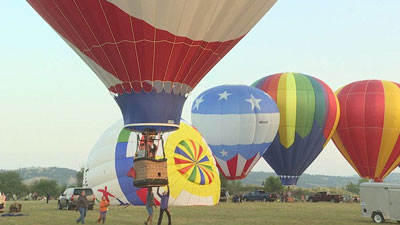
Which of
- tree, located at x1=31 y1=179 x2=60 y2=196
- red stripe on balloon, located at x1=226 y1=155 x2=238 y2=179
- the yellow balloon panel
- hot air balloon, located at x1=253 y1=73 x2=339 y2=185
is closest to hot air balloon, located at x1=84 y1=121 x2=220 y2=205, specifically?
the yellow balloon panel

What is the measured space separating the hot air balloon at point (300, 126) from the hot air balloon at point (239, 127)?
2075 millimetres

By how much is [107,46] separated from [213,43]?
3329 mm

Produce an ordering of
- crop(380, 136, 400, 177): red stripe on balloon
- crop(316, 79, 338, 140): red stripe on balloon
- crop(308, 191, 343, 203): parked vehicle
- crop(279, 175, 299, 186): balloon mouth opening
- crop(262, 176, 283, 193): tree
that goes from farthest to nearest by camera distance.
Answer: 1. crop(262, 176, 283, 193): tree
2. crop(308, 191, 343, 203): parked vehicle
3. crop(380, 136, 400, 177): red stripe on balloon
4. crop(279, 175, 299, 186): balloon mouth opening
5. crop(316, 79, 338, 140): red stripe on balloon

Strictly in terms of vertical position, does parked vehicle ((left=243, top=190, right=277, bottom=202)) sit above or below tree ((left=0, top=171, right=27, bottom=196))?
below

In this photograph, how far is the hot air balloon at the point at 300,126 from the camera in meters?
38.6

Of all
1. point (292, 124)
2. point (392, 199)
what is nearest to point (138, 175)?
point (392, 199)

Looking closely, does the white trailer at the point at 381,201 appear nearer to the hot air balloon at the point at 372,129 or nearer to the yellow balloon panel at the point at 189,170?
the yellow balloon panel at the point at 189,170

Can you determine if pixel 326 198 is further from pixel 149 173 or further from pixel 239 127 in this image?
pixel 149 173

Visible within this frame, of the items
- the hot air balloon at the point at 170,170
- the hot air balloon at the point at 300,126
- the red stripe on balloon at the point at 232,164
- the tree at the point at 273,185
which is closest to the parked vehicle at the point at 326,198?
the hot air balloon at the point at 300,126

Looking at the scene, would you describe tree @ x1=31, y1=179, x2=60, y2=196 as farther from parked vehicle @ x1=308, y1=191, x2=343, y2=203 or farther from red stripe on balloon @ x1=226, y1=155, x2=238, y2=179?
red stripe on balloon @ x1=226, y1=155, x2=238, y2=179

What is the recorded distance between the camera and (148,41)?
51.0ft

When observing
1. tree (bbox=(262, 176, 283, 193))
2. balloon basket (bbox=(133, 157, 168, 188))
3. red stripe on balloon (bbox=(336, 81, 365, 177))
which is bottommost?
balloon basket (bbox=(133, 157, 168, 188))

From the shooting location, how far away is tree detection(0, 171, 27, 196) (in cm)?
9350

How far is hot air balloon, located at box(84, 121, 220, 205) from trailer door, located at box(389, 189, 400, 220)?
1109 cm
